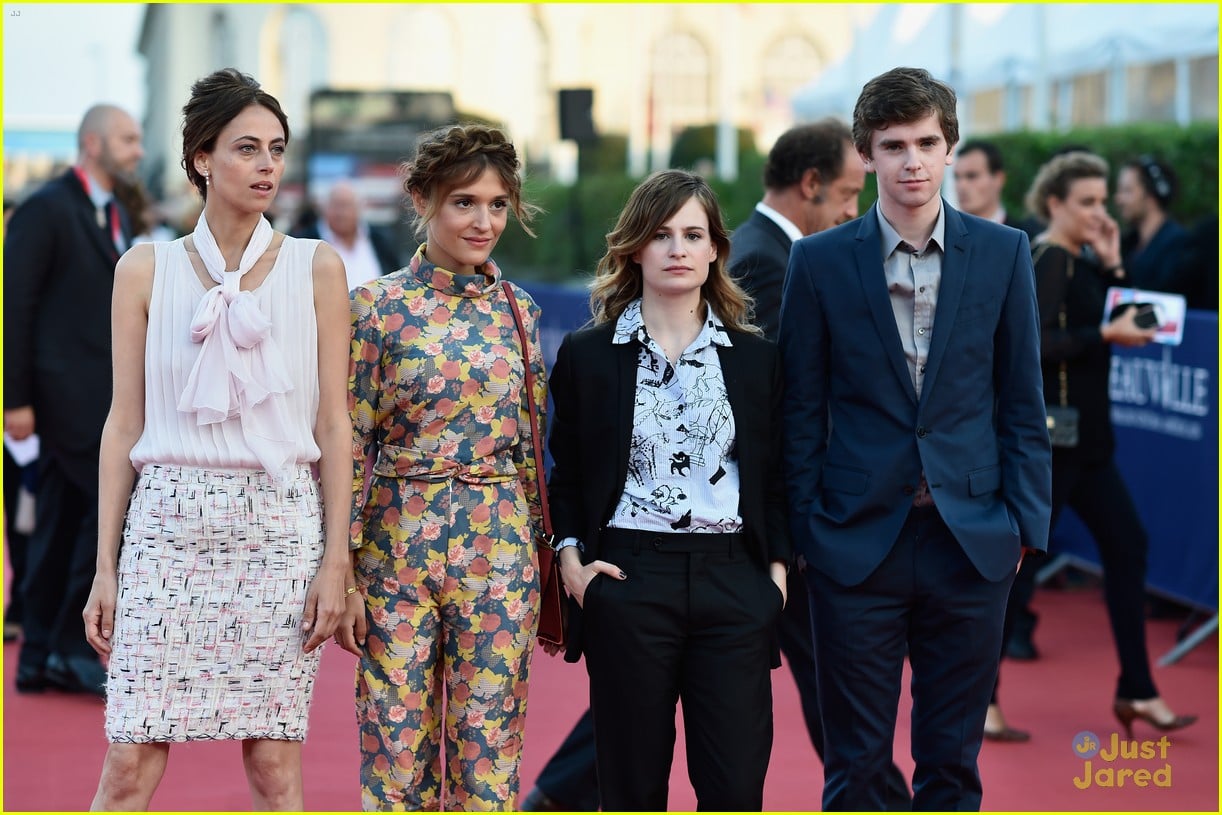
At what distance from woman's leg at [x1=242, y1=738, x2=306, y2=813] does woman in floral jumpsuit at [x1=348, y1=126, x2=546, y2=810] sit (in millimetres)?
212

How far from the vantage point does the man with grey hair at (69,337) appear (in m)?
6.87

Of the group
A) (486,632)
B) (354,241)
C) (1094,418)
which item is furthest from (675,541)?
(354,241)

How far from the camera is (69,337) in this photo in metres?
6.93

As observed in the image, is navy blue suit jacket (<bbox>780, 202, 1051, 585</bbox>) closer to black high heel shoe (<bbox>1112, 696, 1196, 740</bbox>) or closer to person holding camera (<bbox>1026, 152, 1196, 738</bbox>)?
person holding camera (<bbox>1026, 152, 1196, 738</bbox>)

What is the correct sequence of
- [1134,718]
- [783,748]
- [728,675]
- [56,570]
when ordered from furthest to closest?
1. [56,570]
2. [1134,718]
3. [783,748]
4. [728,675]

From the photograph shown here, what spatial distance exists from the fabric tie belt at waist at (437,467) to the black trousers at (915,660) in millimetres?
843

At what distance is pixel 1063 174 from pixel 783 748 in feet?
8.48

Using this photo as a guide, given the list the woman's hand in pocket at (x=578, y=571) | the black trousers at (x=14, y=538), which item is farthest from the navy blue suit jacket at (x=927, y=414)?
the black trousers at (x=14, y=538)

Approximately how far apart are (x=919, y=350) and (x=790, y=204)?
59.4 inches

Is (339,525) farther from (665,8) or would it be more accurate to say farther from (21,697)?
(665,8)

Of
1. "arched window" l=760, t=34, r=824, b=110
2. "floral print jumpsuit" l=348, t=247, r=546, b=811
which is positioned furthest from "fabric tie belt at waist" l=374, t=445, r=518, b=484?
"arched window" l=760, t=34, r=824, b=110

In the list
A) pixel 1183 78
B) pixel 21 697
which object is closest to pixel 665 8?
pixel 1183 78

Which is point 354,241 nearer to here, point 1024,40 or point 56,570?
point 56,570

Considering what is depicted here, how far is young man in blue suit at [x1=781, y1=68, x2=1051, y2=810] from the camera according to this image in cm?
400
